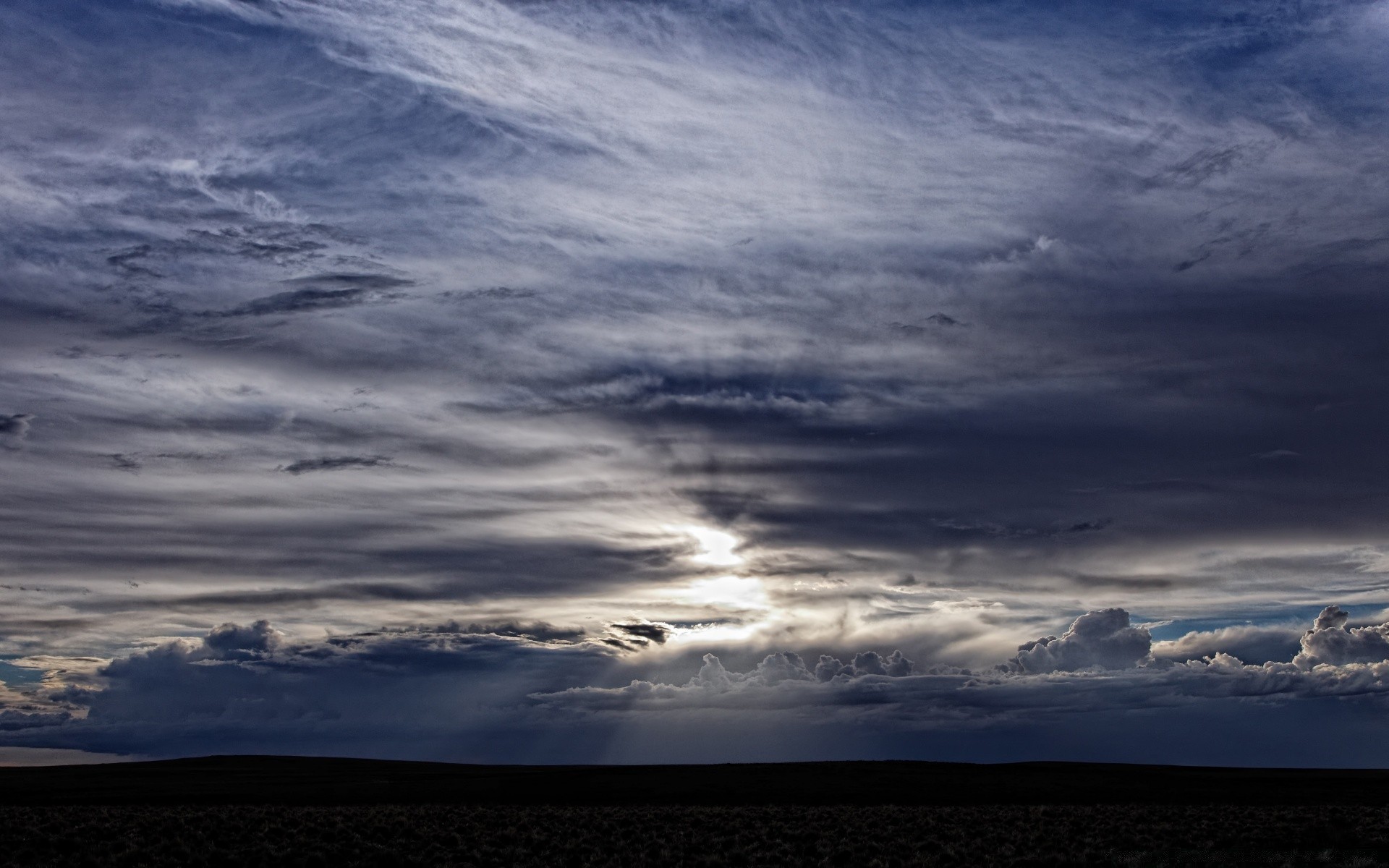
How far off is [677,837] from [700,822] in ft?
21.7

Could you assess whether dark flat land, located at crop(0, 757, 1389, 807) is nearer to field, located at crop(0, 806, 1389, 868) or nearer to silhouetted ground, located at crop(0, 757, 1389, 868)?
silhouetted ground, located at crop(0, 757, 1389, 868)

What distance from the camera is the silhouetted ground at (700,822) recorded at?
42625mm

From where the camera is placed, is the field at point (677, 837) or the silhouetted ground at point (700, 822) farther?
the silhouetted ground at point (700, 822)

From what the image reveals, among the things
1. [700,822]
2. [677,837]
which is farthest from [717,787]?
[677,837]

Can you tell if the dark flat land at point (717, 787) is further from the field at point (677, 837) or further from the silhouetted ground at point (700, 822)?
the field at point (677, 837)

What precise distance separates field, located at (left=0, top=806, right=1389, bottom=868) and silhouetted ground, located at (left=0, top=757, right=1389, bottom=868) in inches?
6.3

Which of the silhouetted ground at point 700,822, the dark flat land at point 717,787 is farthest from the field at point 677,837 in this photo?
the dark flat land at point 717,787

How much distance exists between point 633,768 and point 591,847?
73.2 meters

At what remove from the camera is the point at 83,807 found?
60.6 meters

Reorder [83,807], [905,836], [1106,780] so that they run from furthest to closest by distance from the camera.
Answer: [1106,780]
[83,807]
[905,836]

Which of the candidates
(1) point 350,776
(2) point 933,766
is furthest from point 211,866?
(2) point 933,766

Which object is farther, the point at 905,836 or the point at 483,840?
the point at 905,836

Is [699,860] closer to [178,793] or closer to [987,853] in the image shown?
[987,853]

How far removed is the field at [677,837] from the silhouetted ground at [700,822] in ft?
0.52
